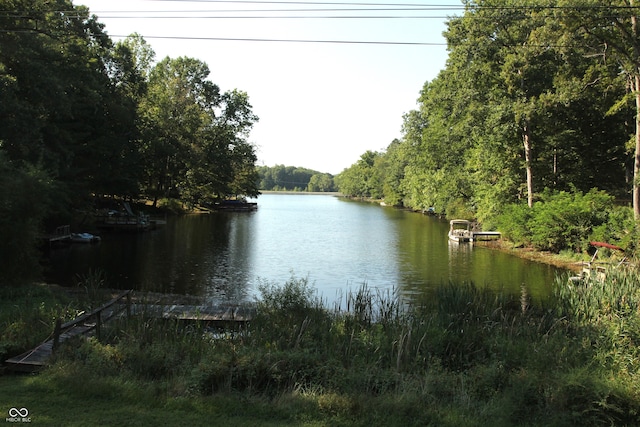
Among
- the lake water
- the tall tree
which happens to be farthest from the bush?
the lake water

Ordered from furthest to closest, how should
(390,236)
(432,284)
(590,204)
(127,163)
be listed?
(390,236) < (127,163) < (590,204) < (432,284)

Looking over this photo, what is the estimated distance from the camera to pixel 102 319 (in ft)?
32.6

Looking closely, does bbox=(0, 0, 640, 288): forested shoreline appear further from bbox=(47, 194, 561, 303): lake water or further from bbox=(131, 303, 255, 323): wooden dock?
bbox=(131, 303, 255, 323): wooden dock

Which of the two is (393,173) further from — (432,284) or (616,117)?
(432,284)

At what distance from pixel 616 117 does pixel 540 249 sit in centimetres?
1110

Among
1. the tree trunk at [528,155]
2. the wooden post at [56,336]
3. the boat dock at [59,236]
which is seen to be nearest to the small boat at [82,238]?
the boat dock at [59,236]

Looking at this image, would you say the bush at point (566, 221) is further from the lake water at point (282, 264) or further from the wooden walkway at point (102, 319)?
the wooden walkway at point (102, 319)

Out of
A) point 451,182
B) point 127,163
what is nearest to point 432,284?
point 127,163

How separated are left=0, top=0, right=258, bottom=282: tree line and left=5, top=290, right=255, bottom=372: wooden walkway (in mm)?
4814

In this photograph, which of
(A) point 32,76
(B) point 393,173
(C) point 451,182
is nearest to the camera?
(A) point 32,76

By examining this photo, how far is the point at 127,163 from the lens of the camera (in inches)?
1339

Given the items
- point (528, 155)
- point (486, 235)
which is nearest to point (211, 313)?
point (528, 155)

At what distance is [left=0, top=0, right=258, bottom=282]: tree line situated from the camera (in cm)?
1383

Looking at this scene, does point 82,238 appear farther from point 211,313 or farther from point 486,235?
point 486,235
